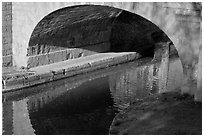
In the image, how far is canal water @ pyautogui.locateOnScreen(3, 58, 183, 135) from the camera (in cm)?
966

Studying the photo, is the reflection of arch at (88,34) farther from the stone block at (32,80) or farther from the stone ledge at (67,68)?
the stone block at (32,80)

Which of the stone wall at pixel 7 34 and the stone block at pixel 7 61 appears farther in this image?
the stone block at pixel 7 61

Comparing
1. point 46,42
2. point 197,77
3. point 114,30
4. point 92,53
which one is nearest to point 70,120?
point 197,77

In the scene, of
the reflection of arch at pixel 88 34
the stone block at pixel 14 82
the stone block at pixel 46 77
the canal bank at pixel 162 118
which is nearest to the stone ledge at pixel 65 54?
the reflection of arch at pixel 88 34

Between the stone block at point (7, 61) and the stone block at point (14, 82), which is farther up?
the stone block at point (7, 61)

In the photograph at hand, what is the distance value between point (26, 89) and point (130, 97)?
2.71 m

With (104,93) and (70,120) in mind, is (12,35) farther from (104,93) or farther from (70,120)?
(70,120)

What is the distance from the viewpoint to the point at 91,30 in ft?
46.9

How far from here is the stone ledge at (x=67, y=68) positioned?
11.8 metres

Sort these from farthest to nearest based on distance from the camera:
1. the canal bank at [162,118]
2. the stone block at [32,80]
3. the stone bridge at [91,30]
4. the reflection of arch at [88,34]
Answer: the reflection of arch at [88,34]
the stone block at [32,80]
the stone bridge at [91,30]
the canal bank at [162,118]

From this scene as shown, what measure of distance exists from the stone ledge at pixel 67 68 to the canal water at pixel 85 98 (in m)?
0.16

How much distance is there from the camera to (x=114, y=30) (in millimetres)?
15328

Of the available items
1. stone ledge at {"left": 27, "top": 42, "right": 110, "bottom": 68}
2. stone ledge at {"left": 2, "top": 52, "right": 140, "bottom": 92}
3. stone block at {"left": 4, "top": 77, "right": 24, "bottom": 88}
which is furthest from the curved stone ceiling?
stone block at {"left": 4, "top": 77, "right": 24, "bottom": 88}

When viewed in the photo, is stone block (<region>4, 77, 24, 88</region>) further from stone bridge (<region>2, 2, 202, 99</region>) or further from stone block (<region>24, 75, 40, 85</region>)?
stone bridge (<region>2, 2, 202, 99</region>)
